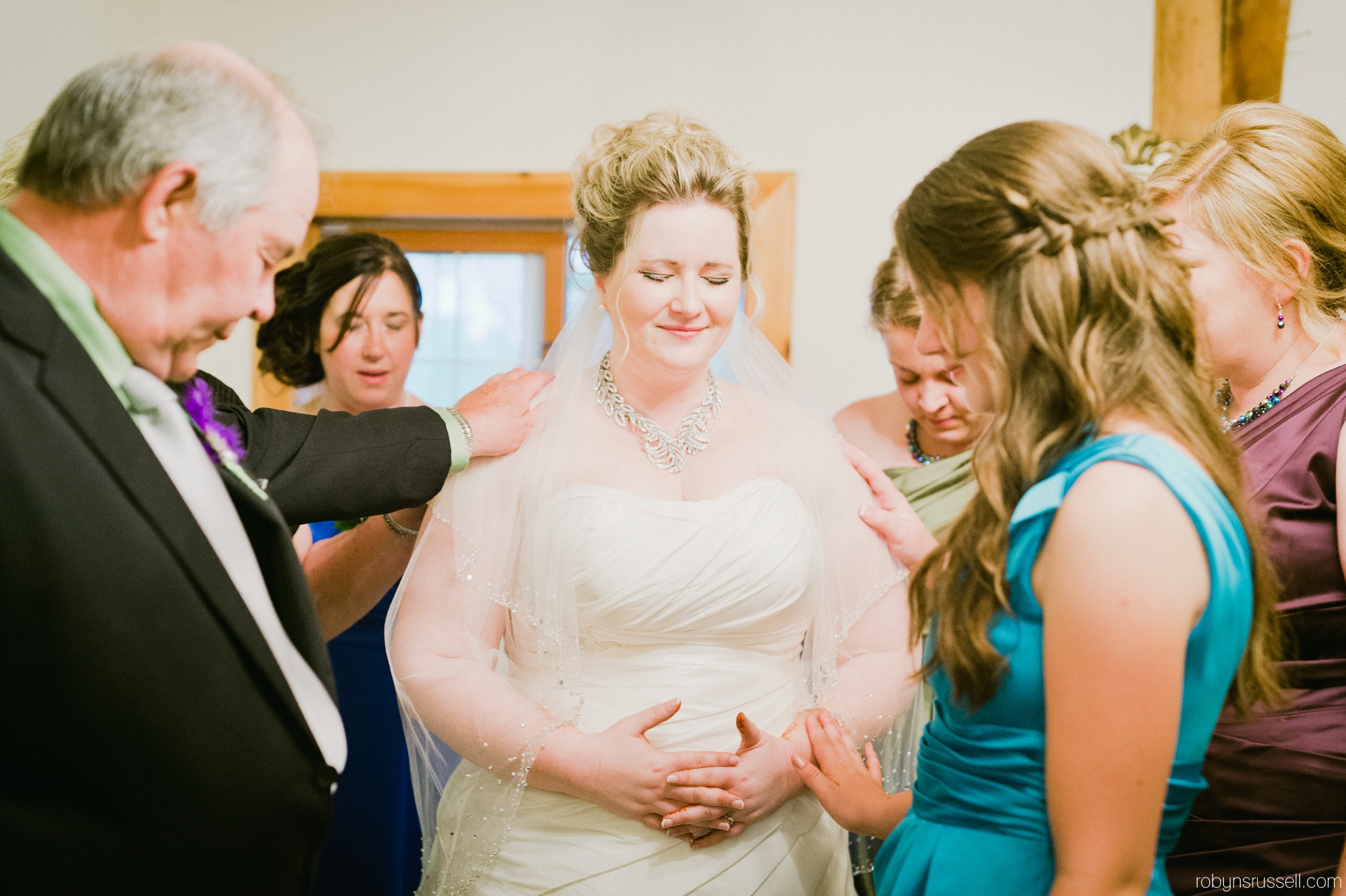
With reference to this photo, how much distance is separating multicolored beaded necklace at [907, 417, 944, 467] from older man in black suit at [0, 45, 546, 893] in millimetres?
1843

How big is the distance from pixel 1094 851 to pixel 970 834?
0.58 feet

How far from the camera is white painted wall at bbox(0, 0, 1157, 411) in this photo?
3.33 metres

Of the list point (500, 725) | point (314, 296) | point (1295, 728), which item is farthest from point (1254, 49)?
point (500, 725)

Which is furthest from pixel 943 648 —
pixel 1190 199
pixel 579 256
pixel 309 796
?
pixel 579 256

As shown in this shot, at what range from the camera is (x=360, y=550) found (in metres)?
1.82

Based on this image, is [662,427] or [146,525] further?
[662,427]

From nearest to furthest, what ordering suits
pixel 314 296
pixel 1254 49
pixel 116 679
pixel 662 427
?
pixel 116 679 < pixel 662 427 < pixel 314 296 < pixel 1254 49

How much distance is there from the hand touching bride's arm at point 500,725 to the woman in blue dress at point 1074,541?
473 mm

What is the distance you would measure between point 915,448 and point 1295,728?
1.25m

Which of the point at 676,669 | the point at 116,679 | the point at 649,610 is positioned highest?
the point at 116,679

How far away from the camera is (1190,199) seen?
4.78 feet

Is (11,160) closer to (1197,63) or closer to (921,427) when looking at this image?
(921,427)

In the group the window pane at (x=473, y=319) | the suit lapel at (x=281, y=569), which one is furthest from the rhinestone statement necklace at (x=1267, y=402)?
the window pane at (x=473, y=319)

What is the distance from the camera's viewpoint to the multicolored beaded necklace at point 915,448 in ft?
8.19
